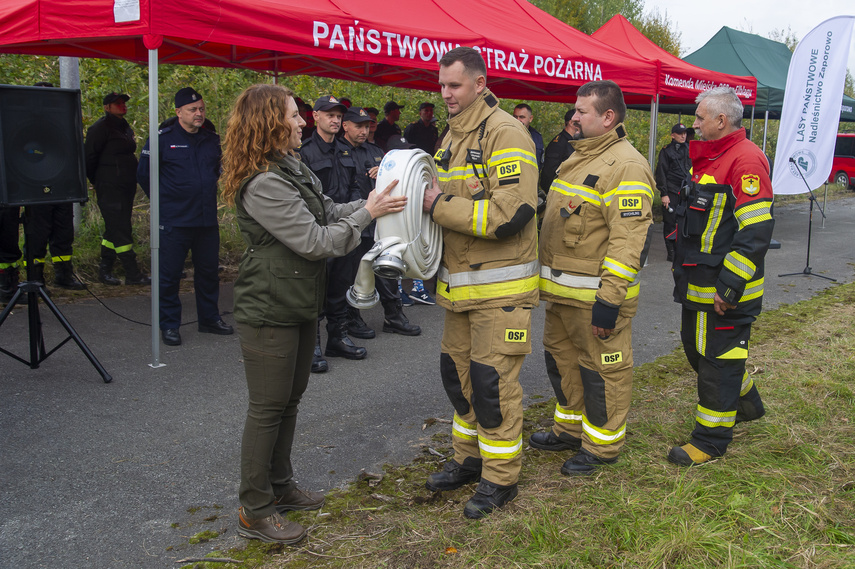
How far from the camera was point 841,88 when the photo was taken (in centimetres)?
953

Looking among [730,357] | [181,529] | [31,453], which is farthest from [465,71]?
[31,453]

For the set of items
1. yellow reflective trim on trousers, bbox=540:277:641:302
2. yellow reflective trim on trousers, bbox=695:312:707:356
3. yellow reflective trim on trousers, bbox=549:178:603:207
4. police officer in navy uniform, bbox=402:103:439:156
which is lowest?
yellow reflective trim on trousers, bbox=695:312:707:356

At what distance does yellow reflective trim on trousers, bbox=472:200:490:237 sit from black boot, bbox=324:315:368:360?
2.82 metres

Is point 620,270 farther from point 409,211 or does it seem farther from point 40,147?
point 40,147

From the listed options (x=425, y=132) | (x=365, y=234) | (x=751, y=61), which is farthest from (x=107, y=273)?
(x=751, y=61)

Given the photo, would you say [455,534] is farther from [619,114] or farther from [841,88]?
[841,88]

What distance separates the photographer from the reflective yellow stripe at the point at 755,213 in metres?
3.35

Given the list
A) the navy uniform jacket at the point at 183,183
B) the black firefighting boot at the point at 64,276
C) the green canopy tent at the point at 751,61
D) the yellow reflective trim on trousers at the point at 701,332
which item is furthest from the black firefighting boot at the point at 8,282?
the green canopy tent at the point at 751,61

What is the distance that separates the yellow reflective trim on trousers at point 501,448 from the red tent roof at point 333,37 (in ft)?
11.5

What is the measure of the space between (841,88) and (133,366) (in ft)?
32.0

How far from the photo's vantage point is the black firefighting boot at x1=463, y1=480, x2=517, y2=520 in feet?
10.0

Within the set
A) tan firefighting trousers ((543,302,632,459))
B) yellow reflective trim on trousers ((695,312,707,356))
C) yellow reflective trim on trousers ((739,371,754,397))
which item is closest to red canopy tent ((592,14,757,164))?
yellow reflective trim on trousers ((739,371,754,397))

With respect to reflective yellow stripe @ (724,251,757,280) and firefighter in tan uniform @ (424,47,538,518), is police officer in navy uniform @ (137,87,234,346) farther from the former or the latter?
reflective yellow stripe @ (724,251,757,280)

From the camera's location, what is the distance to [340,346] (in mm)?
5543
